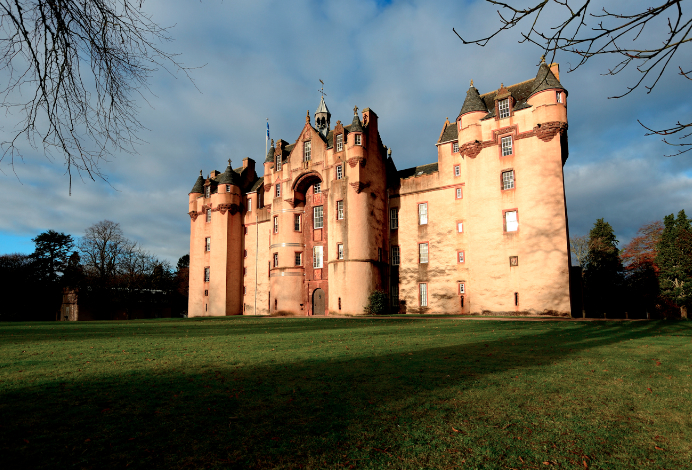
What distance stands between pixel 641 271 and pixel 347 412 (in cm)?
5837

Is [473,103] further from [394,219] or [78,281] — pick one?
[78,281]

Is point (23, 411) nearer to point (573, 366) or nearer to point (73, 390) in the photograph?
point (73, 390)

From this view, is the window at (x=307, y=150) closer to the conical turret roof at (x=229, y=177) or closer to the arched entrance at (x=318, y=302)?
the conical turret roof at (x=229, y=177)

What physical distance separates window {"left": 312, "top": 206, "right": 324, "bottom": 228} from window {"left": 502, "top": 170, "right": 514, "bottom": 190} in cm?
→ 1819

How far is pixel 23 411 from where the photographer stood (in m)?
5.14

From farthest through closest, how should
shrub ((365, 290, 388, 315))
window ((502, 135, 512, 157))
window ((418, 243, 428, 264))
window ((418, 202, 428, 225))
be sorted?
window ((418, 202, 428, 225)) < window ((418, 243, 428, 264)) < shrub ((365, 290, 388, 315)) < window ((502, 135, 512, 157))

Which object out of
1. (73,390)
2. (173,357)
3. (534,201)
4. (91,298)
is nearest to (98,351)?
(173,357)

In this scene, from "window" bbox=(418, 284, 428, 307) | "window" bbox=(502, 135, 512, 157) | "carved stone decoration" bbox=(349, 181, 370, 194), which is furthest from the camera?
"window" bbox=(418, 284, 428, 307)

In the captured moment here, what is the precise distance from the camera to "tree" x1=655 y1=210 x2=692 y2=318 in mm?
39656

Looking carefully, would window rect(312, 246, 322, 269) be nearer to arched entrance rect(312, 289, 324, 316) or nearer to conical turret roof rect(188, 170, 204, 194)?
arched entrance rect(312, 289, 324, 316)

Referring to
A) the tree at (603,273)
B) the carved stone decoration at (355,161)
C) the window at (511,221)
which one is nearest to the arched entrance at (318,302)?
the carved stone decoration at (355,161)

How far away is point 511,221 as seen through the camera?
31984 millimetres

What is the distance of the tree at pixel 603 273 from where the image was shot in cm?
4856

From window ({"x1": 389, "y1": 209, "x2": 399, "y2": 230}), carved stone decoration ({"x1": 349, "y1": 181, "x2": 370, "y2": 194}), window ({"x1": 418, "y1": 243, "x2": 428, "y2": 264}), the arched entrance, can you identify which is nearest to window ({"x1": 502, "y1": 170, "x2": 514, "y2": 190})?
window ({"x1": 418, "y1": 243, "x2": 428, "y2": 264})
